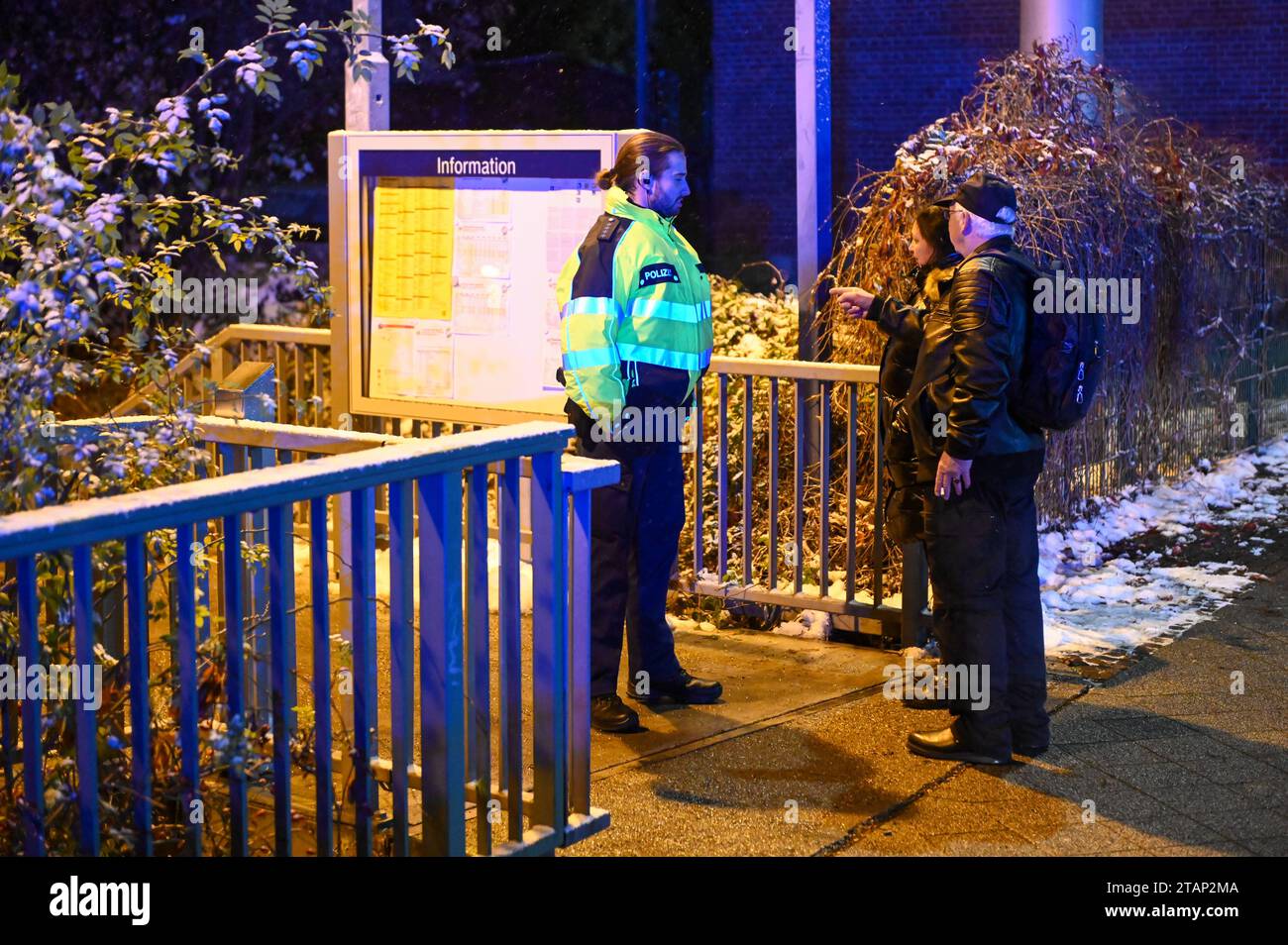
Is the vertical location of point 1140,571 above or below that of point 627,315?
below

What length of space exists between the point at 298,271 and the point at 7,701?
4.34ft

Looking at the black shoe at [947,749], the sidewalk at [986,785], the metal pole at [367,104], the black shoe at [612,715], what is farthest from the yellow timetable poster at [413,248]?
the black shoe at [947,749]

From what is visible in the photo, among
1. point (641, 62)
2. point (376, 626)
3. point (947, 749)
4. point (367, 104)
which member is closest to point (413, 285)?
point (367, 104)

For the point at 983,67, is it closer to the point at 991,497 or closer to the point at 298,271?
the point at 991,497

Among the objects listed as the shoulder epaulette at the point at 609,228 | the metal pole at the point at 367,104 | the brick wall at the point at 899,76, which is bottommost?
the shoulder epaulette at the point at 609,228

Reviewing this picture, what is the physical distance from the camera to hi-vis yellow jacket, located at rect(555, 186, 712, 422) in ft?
18.9

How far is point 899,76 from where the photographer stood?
21.8m

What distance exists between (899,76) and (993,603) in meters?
17.2

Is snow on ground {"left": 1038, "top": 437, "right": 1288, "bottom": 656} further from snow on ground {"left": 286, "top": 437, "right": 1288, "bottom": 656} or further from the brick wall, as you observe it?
the brick wall

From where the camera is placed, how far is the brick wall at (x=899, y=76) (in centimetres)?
2078

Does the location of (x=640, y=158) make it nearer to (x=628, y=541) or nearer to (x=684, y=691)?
(x=628, y=541)

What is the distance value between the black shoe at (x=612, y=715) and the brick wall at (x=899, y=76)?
1487cm

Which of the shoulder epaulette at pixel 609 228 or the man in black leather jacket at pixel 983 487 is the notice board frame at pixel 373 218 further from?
the man in black leather jacket at pixel 983 487

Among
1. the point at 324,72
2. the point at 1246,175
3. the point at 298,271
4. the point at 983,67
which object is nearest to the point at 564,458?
the point at 298,271
